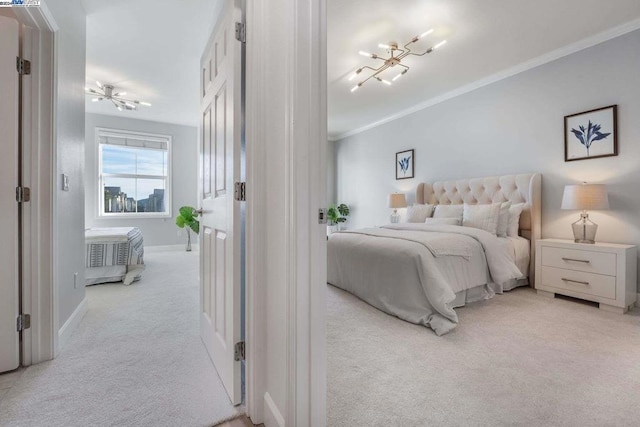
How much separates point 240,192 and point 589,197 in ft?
10.5

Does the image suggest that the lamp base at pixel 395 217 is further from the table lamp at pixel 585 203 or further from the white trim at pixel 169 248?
the white trim at pixel 169 248

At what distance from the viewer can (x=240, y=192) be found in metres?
1.35

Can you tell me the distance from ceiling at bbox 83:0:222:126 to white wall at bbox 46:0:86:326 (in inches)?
14.9

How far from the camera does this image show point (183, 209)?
5660mm

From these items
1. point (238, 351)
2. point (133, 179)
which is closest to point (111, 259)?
point (238, 351)

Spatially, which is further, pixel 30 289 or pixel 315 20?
pixel 30 289

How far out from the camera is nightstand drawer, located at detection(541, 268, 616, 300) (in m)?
2.57

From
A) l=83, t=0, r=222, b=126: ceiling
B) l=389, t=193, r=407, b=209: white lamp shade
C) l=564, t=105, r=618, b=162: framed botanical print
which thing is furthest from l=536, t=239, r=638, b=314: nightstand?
l=83, t=0, r=222, b=126: ceiling

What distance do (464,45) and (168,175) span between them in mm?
5812

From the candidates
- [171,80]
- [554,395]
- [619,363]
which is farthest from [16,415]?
[171,80]

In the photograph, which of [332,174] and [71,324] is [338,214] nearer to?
[332,174]

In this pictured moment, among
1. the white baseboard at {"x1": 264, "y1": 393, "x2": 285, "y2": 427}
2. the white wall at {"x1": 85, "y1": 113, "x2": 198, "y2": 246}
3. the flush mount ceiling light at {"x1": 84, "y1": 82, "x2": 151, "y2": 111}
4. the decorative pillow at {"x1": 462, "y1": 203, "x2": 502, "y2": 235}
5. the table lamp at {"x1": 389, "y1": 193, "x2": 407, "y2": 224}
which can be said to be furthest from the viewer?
the white wall at {"x1": 85, "y1": 113, "x2": 198, "y2": 246}

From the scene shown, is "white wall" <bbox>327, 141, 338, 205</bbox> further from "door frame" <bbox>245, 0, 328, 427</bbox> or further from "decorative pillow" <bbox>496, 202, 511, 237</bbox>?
"door frame" <bbox>245, 0, 328, 427</bbox>

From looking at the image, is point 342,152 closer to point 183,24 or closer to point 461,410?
point 183,24
